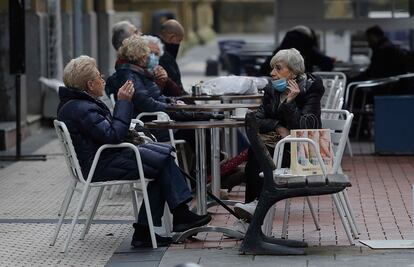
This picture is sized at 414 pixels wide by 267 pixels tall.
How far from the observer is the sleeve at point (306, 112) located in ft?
31.3

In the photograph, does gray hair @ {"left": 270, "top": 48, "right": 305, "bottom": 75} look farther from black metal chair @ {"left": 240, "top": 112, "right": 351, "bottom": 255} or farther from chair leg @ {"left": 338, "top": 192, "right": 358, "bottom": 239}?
chair leg @ {"left": 338, "top": 192, "right": 358, "bottom": 239}

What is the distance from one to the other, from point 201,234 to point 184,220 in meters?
0.46

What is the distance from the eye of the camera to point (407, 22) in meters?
18.9

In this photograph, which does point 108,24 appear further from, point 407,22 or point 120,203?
point 120,203

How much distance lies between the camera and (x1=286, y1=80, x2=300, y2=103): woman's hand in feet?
31.2

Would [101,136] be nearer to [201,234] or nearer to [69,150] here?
[69,150]

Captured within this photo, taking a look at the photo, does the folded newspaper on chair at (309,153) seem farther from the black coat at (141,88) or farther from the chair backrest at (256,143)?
the black coat at (141,88)

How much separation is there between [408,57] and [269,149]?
8291 millimetres

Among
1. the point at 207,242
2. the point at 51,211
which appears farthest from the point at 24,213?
the point at 207,242

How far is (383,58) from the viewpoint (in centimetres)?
1705

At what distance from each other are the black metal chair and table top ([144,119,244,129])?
609mm

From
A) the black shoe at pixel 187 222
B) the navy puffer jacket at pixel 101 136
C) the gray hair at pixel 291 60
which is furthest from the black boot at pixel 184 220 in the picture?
the gray hair at pixel 291 60

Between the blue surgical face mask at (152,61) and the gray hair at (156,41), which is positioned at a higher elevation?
the gray hair at (156,41)

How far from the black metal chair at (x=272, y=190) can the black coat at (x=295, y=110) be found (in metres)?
0.74
